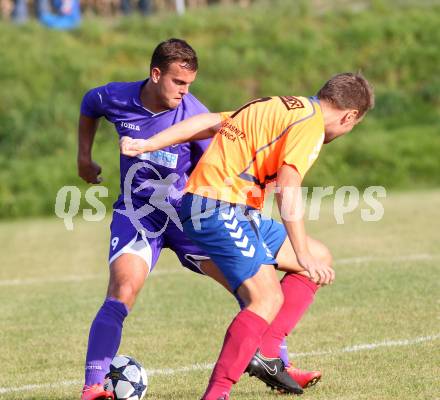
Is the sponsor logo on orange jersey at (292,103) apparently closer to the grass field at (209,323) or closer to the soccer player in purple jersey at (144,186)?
the soccer player in purple jersey at (144,186)

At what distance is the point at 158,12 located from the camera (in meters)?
25.4

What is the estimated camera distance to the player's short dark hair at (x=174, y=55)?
18.0 feet

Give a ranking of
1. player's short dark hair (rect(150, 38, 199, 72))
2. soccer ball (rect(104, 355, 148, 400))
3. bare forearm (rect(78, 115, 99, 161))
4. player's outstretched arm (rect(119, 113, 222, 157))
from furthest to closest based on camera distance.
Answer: bare forearm (rect(78, 115, 99, 161)) < player's short dark hair (rect(150, 38, 199, 72)) < soccer ball (rect(104, 355, 148, 400)) < player's outstretched arm (rect(119, 113, 222, 157))

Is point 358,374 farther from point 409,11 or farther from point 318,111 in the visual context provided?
point 409,11

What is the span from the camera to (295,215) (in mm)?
4617

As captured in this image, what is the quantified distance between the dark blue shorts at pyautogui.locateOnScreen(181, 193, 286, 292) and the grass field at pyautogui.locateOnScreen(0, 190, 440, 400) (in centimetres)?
95

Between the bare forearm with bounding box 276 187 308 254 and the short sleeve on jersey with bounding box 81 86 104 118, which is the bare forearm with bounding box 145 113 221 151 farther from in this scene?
the short sleeve on jersey with bounding box 81 86 104 118

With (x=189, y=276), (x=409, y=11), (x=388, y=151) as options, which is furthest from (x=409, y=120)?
(x=189, y=276)

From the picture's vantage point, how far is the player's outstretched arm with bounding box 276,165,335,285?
460cm

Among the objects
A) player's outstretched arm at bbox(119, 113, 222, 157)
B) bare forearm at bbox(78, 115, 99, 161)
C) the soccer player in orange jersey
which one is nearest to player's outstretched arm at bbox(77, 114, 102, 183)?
bare forearm at bbox(78, 115, 99, 161)

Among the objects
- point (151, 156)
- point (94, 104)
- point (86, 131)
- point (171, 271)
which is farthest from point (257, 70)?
point (151, 156)

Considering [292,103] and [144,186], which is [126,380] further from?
[292,103]

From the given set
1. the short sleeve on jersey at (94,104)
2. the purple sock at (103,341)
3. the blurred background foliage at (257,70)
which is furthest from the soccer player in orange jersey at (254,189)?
the blurred background foliage at (257,70)

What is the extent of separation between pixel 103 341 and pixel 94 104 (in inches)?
59.0
